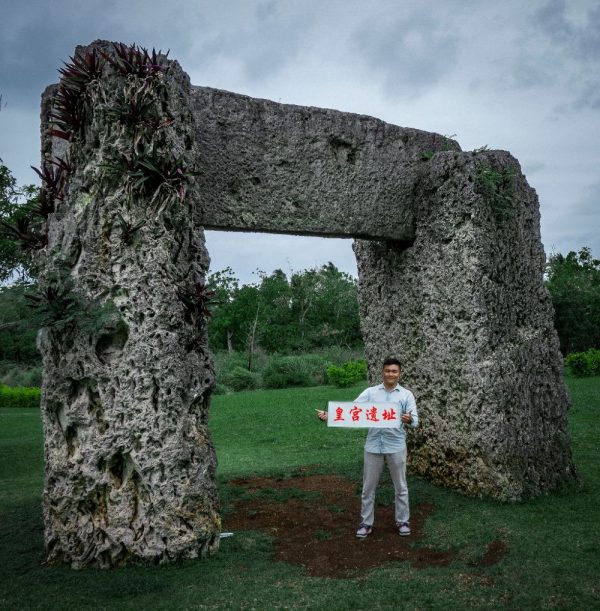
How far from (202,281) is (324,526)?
254 cm

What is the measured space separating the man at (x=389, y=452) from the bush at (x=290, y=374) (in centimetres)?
1470

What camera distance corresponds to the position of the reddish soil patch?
195 inches

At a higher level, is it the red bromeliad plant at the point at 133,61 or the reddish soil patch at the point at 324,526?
the red bromeliad plant at the point at 133,61

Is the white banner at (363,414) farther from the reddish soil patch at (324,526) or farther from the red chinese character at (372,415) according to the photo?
the reddish soil patch at (324,526)

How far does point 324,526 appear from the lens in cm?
576

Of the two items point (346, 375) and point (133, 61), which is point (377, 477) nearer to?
point (133, 61)

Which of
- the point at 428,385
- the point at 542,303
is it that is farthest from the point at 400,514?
the point at 542,303

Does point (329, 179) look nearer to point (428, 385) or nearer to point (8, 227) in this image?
point (428, 385)

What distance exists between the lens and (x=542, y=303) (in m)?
6.98

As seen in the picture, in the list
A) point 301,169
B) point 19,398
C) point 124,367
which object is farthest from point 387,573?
point 19,398

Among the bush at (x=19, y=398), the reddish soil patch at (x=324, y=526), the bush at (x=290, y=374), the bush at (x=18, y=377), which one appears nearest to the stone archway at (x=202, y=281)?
the reddish soil patch at (x=324, y=526)

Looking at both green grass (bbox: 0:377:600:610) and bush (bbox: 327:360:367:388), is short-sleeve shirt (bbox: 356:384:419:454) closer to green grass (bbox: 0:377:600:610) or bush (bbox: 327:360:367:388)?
green grass (bbox: 0:377:600:610)

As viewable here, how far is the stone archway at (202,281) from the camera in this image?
4867 millimetres

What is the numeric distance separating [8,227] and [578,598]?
521cm
